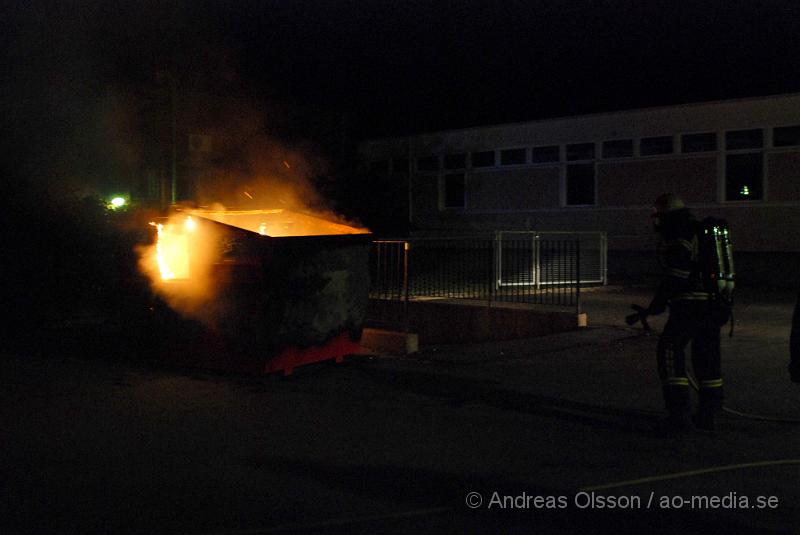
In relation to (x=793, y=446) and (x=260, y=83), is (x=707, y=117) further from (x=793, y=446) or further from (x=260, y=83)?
(x=793, y=446)

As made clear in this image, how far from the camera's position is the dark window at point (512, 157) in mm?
24875

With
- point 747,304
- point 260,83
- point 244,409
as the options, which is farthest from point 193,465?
point 260,83

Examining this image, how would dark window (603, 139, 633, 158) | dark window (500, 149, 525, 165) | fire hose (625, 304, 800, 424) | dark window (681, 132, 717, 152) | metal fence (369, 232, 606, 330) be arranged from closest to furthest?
1. fire hose (625, 304, 800, 424)
2. metal fence (369, 232, 606, 330)
3. dark window (681, 132, 717, 152)
4. dark window (603, 139, 633, 158)
5. dark window (500, 149, 525, 165)

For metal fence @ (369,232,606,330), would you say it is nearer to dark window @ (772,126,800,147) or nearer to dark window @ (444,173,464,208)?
dark window @ (772,126,800,147)

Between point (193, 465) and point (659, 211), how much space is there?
3.95 m

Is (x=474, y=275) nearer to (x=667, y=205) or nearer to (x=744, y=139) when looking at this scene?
(x=667, y=205)

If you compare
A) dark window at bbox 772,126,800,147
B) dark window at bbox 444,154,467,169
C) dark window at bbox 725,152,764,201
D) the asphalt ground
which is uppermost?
dark window at bbox 444,154,467,169

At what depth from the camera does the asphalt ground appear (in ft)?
16.2

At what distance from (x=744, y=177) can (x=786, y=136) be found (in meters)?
1.34

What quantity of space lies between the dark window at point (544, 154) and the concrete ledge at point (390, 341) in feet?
45.5

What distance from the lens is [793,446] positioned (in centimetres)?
643

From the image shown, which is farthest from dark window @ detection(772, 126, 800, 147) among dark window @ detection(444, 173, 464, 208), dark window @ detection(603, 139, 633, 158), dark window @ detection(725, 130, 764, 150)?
dark window @ detection(444, 173, 464, 208)

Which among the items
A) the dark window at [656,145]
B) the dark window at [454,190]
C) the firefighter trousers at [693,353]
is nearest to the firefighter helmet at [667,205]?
the firefighter trousers at [693,353]

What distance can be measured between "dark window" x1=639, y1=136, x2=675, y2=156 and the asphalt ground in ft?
40.3
